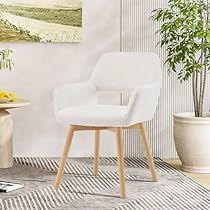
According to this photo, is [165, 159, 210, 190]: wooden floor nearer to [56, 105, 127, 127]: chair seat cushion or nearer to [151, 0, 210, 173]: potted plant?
[151, 0, 210, 173]: potted plant

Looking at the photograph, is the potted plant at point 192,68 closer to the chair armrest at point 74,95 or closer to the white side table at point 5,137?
the chair armrest at point 74,95

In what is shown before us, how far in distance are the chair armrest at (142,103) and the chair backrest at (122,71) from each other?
251mm

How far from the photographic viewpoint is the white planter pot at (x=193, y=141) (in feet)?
12.8

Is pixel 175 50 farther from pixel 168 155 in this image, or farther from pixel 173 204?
pixel 173 204

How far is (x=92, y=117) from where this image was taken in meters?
3.25

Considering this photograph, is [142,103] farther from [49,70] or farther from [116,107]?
[49,70]

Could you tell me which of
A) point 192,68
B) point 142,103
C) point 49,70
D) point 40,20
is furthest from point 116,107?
point 40,20

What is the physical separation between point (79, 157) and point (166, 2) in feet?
4.32

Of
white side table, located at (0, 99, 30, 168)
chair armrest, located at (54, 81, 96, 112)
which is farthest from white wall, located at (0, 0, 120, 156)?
chair armrest, located at (54, 81, 96, 112)

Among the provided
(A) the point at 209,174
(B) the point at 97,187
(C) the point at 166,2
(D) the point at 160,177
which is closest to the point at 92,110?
(B) the point at 97,187

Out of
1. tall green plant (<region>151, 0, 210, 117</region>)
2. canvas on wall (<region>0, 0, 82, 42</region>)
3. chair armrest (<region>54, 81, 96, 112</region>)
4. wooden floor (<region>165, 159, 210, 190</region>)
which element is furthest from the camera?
canvas on wall (<region>0, 0, 82, 42</region>)

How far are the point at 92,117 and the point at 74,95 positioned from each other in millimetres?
384

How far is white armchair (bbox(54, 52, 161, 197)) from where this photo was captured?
128 inches

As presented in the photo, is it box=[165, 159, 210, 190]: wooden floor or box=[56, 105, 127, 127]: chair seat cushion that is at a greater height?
box=[56, 105, 127, 127]: chair seat cushion
